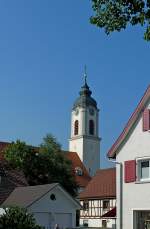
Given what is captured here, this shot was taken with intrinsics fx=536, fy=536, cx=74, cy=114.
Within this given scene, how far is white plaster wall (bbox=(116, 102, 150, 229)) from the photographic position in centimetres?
2678

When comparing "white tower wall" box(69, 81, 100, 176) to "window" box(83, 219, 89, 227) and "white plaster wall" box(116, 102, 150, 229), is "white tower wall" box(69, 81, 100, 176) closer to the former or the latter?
"window" box(83, 219, 89, 227)

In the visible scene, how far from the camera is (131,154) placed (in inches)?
1099

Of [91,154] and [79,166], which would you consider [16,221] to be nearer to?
[79,166]

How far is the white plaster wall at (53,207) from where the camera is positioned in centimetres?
4362

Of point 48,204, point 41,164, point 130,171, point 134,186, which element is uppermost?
point 41,164

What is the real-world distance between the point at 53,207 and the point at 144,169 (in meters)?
18.7

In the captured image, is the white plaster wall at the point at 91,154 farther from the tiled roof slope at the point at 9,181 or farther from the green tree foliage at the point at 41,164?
the tiled roof slope at the point at 9,181

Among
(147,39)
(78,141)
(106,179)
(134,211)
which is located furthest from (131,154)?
(78,141)

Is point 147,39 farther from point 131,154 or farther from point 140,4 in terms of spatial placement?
point 131,154

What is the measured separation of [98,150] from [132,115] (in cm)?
7676

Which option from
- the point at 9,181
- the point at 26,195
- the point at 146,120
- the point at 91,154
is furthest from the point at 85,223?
the point at 91,154

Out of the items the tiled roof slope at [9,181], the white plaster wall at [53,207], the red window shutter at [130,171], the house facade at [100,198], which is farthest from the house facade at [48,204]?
the red window shutter at [130,171]

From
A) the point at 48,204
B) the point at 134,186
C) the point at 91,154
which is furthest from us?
the point at 91,154

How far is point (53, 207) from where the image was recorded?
146 feet
